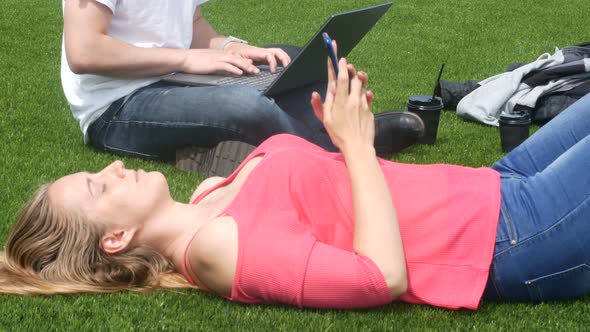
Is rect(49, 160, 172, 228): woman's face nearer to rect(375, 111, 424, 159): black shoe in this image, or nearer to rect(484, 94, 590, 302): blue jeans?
rect(484, 94, 590, 302): blue jeans

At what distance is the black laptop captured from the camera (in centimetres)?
363

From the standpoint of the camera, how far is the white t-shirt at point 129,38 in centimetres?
408

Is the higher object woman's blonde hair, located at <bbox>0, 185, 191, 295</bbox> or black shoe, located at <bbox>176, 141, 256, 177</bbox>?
woman's blonde hair, located at <bbox>0, 185, 191, 295</bbox>

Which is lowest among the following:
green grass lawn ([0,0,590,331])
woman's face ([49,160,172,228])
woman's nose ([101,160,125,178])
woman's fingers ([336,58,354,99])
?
green grass lawn ([0,0,590,331])

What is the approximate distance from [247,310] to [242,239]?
0.28 meters

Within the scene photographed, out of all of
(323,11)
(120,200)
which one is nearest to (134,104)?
(120,200)

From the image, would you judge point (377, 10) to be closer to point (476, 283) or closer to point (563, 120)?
point (563, 120)

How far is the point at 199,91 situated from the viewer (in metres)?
3.99

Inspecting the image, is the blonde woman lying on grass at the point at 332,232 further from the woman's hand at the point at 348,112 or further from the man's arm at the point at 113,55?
the man's arm at the point at 113,55

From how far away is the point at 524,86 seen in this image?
5.10 metres

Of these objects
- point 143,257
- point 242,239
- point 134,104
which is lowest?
point 134,104

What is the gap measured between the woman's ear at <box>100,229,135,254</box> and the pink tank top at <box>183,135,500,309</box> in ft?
0.68

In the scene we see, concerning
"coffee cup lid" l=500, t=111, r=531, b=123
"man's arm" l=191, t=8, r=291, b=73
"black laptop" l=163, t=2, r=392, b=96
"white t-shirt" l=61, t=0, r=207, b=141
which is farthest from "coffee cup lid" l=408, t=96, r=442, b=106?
"white t-shirt" l=61, t=0, r=207, b=141

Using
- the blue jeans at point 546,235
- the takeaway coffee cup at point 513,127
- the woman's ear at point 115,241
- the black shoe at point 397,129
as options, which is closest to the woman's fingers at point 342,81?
the blue jeans at point 546,235
